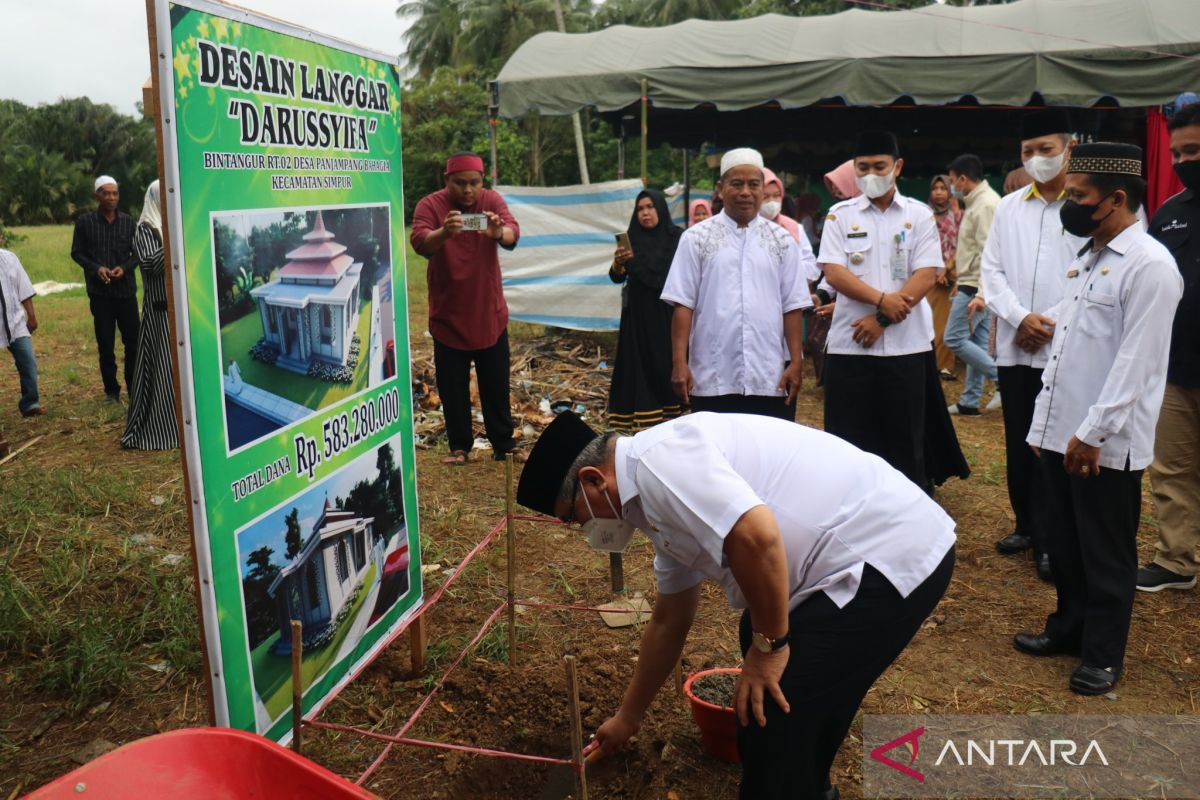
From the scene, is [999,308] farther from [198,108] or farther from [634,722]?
[198,108]

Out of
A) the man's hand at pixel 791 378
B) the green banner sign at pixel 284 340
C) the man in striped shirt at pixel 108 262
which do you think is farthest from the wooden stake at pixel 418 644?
the man in striped shirt at pixel 108 262

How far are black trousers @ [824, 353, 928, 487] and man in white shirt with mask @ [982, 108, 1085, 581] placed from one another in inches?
15.9

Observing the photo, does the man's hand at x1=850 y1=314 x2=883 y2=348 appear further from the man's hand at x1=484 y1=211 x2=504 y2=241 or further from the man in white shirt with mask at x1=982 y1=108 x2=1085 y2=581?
the man's hand at x1=484 y1=211 x2=504 y2=241

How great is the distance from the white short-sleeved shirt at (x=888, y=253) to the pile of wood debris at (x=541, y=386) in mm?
3034

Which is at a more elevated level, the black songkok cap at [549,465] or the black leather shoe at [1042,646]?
the black songkok cap at [549,465]

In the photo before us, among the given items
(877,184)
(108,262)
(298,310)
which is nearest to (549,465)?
(298,310)

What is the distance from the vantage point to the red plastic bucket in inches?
115

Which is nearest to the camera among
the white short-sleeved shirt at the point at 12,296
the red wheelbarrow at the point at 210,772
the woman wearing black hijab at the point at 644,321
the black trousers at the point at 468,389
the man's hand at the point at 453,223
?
the red wheelbarrow at the point at 210,772

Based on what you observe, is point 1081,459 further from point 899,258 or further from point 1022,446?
point 899,258

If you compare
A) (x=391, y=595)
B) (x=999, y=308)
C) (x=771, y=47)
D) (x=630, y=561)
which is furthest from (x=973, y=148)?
(x=391, y=595)

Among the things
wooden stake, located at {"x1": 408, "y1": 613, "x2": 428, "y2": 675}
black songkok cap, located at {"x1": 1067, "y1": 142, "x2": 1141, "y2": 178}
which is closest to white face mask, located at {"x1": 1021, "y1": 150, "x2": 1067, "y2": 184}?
black songkok cap, located at {"x1": 1067, "y1": 142, "x2": 1141, "y2": 178}

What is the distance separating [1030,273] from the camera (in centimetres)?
429

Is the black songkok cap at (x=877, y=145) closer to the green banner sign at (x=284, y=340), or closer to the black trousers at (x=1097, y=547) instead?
the black trousers at (x=1097, y=547)

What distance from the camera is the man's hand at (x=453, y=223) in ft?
17.3
